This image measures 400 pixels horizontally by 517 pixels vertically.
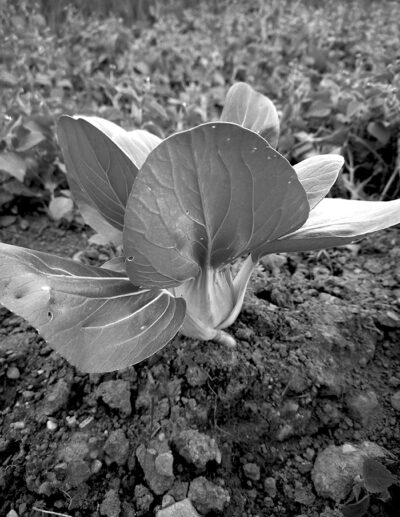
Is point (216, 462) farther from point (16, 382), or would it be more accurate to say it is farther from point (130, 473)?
point (16, 382)

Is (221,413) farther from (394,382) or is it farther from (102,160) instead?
(102,160)

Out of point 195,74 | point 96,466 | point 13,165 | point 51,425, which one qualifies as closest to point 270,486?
point 96,466

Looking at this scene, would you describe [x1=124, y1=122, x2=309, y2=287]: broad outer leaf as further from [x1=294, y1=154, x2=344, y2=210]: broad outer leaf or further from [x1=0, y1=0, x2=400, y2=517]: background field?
[x1=0, y1=0, x2=400, y2=517]: background field

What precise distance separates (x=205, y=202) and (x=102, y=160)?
29 cm

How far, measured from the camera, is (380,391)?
1409mm

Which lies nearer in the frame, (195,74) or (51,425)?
Answer: (51,425)

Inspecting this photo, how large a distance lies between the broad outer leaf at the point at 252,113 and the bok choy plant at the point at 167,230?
0.17m

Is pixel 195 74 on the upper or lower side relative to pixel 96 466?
upper

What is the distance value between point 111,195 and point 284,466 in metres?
0.83

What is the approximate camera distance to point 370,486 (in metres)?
1.12

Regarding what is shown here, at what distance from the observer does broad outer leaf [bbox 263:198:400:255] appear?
3.74ft

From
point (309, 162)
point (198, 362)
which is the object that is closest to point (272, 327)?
point (198, 362)

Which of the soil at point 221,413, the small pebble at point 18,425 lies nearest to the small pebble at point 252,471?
the soil at point 221,413

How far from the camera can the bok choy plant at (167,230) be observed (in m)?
0.91
